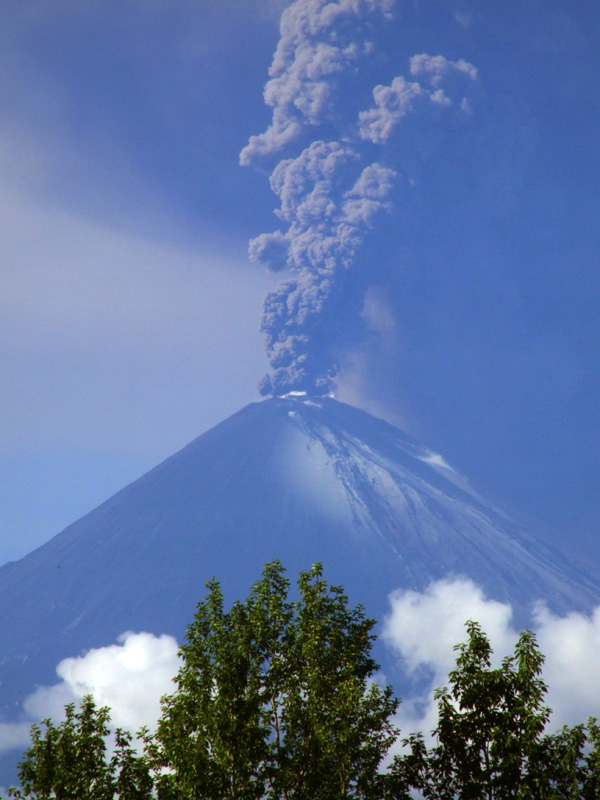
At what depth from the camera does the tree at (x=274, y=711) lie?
520 inches

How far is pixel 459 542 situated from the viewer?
123562mm

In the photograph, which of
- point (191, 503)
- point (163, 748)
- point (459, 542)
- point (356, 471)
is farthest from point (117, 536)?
point (163, 748)

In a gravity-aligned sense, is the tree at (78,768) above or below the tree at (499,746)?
below

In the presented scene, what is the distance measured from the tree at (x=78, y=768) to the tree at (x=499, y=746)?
4.92 metres

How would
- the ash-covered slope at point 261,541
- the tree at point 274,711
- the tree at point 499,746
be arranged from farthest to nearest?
the ash-covered slope at point 261,541 → the tree at point 274,711 → the tree at point 499,746

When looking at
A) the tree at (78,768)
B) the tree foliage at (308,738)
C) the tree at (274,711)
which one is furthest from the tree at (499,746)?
the tree at (78,768)

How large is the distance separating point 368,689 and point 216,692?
3008mm

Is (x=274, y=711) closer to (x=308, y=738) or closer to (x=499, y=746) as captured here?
(x=308, y=738)

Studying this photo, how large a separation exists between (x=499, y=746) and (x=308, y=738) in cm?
362

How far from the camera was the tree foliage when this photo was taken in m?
12.3

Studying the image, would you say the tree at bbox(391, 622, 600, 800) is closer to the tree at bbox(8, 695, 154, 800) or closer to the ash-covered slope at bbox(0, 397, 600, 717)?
the tree at bbox(8, 695, 154, 800)

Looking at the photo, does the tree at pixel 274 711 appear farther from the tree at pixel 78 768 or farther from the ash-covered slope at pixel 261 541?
the ash-covered slope at pixel 261 541

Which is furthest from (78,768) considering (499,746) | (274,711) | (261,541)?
(261,541)

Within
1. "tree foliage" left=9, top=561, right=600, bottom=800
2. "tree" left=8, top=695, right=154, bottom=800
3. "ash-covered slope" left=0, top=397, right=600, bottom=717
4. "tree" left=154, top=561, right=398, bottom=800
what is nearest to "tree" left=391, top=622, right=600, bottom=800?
"tree foliage" left=9, top=561, right=600, bottom=800
